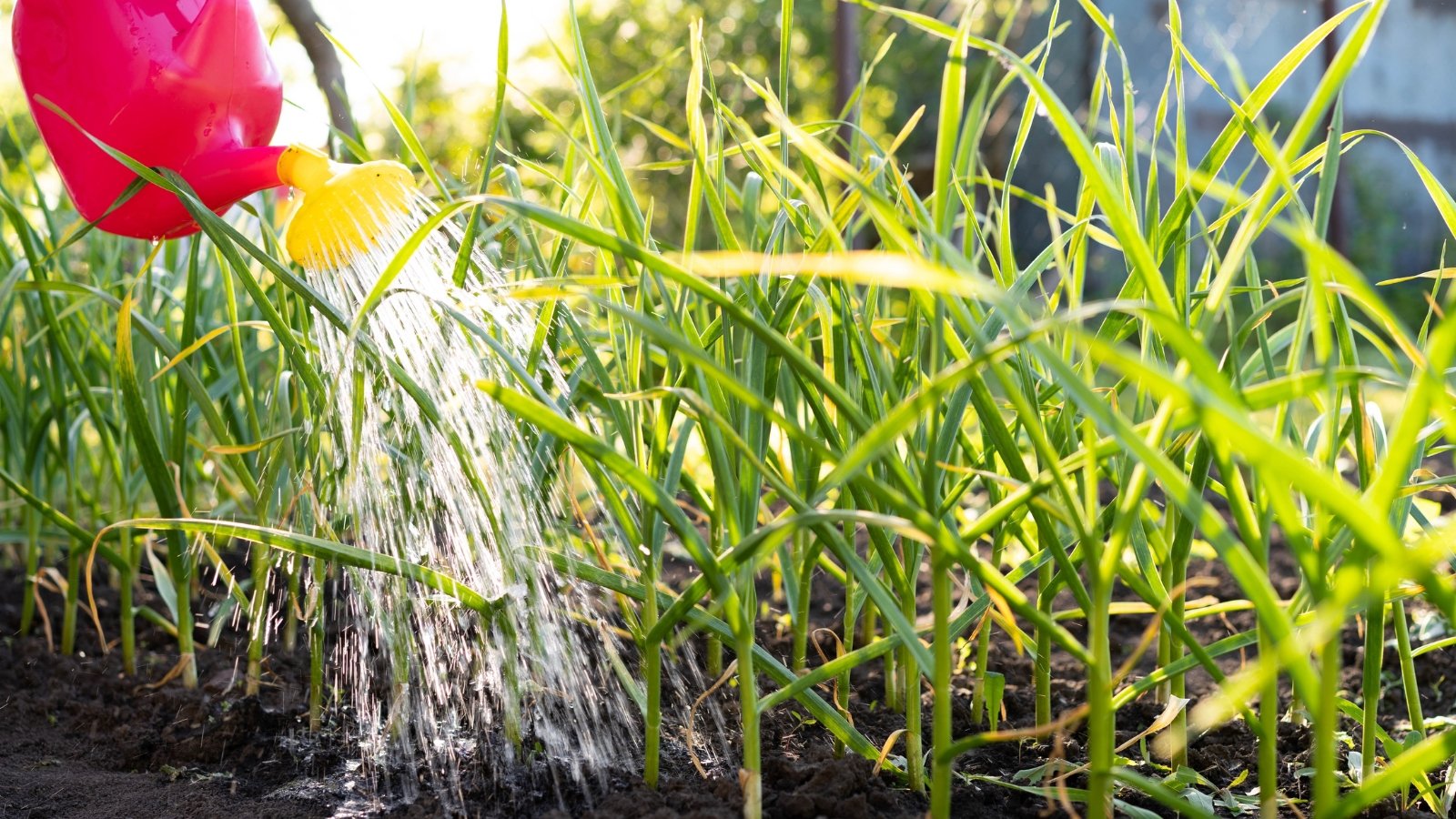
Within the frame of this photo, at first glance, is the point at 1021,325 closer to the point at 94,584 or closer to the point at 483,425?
the point at 483,425

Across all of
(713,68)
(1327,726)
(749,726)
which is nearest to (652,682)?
(749,726)

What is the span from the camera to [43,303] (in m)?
1.32

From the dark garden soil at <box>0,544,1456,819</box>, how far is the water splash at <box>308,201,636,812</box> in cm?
5

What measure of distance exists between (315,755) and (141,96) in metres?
0.68

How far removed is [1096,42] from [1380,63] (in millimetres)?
1638

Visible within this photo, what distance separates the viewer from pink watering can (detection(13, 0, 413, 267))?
1116mm

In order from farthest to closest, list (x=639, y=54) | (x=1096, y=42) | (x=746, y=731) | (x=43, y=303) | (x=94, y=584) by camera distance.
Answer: (x=639, y=54) → (x=1096, y=42) → (x=94, y=584) → (x=43, y=303) → (x=746, y=731)

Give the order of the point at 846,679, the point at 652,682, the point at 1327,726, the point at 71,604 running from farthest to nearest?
the point at 71,604, the point at 846,679, the point at 652,682, the point at 1327,726

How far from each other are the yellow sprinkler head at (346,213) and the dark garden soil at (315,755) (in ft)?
1.65

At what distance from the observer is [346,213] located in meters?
1.02

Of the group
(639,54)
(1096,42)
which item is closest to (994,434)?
(1096,42)

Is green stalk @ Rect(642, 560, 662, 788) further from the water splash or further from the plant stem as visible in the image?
the plant stem

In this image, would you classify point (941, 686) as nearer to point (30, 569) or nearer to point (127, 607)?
point (127, 607)

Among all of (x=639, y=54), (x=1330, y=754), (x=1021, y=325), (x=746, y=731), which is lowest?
(x=1330, y=754)
